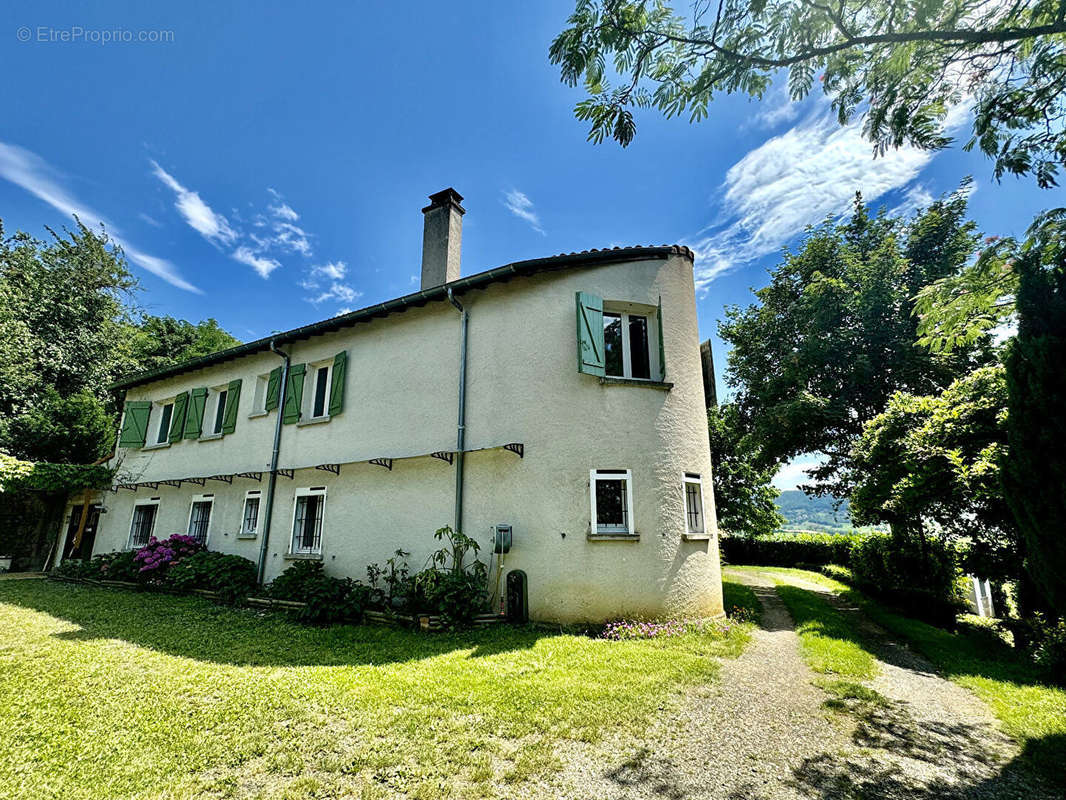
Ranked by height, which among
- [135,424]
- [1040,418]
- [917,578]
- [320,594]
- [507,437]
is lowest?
[917,578]

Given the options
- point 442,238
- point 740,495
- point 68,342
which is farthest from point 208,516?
point 740,495

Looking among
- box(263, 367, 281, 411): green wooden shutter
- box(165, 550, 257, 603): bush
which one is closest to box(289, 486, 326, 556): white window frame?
box(165, 550, 257, 603): bush

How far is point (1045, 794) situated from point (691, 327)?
8.03 meters

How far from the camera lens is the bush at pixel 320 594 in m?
8.26

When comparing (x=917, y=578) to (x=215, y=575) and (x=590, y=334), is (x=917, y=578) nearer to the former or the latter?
(x=590, y=334)

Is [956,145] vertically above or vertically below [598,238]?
below

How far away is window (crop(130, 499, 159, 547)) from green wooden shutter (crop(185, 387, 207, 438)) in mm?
2569

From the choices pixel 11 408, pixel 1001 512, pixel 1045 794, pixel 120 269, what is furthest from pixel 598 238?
pixel 120 269

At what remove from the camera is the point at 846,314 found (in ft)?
53.1

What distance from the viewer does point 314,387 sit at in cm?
1234

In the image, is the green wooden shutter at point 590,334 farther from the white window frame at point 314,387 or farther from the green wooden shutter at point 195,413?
the green wooden shutter at point 195,413

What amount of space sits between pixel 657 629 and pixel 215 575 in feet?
32.7

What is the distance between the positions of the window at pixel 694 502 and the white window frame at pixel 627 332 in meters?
2.18

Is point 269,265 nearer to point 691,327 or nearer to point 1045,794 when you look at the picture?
point 691,327
